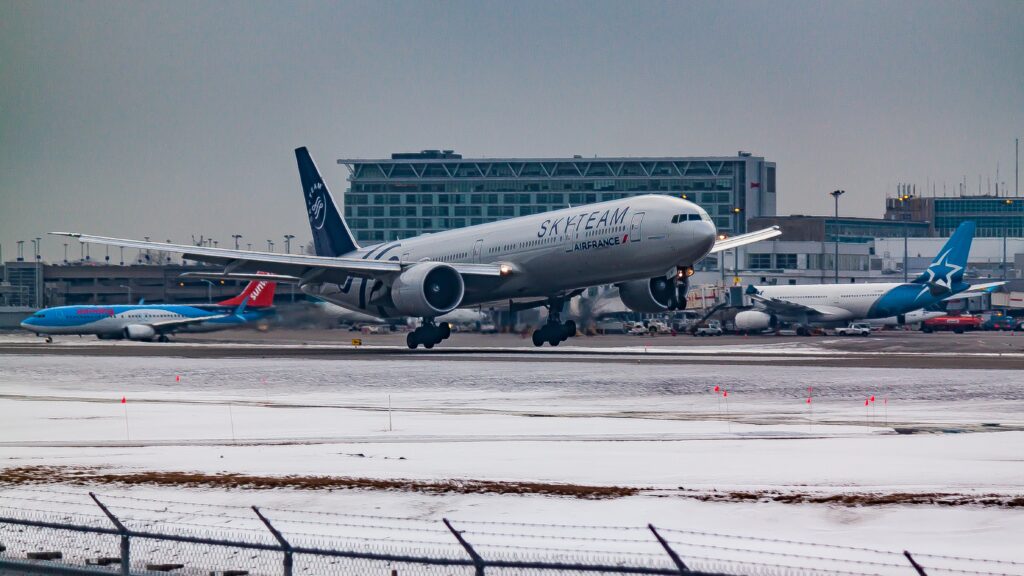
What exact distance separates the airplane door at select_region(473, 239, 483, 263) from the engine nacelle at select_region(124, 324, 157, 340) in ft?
137

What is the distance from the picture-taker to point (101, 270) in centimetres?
16225

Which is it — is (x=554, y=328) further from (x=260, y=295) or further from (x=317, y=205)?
(x=260, y=295)

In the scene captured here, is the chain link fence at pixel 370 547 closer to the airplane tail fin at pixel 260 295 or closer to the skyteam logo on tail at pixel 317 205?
the skyteam logo on tail at pixel 317 205

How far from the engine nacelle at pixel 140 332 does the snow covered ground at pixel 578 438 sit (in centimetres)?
4869

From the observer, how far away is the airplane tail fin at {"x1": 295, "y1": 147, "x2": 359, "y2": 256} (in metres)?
73.4

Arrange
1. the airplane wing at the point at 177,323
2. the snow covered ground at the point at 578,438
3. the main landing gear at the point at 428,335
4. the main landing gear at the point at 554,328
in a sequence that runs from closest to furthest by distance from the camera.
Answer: the snow covered ground at the point at 578,438
the main landing gear at the point at 428,335
the main landing gear at the point at 554,328
the airplane wing at the point at 177,323

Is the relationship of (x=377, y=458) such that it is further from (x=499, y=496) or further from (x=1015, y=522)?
(x=1015, y=522)

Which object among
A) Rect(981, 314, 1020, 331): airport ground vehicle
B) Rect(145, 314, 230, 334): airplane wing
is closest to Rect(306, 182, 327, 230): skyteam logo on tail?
Rect(145, 314, 230, 334): airplane wing

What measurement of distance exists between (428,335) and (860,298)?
166 feet

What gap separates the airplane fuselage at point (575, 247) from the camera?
51781mm

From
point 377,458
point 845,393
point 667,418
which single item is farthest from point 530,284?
point 377,458

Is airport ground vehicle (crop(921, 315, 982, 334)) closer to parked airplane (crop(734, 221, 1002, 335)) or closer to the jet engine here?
parked airplane (crop(734, 221, 1002, 335))

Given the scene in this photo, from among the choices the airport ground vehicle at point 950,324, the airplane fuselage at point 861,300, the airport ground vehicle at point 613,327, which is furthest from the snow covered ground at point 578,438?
the airport ground vehicle at point 950,324

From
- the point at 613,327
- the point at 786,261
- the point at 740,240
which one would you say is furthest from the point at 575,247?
the point at 786,261
